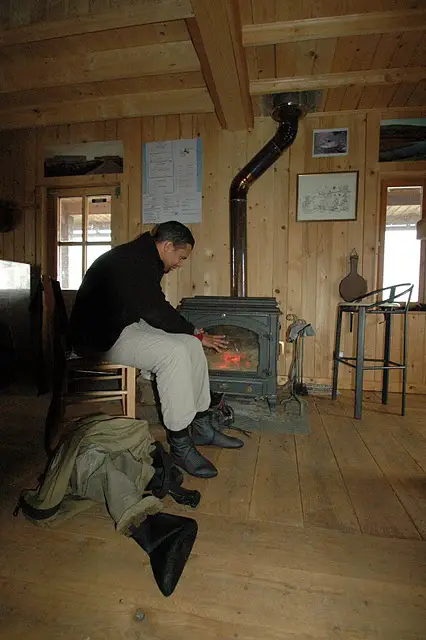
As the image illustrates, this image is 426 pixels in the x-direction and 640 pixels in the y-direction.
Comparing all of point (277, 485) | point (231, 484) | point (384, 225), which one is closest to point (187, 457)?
point (231, 484)

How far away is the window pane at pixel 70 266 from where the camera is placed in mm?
3105

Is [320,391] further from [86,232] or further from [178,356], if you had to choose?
[86,232]

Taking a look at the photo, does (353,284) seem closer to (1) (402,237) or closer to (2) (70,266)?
(1) (402,237)

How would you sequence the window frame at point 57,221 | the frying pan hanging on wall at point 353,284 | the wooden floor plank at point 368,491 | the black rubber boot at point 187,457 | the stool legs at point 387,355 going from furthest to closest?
the window frame at point 57,221
the frying pan hanging on wall at point 353,284
the stool legs at point 387,355
the black rubber boot at point 187,457
the wooden floor plank at point 368,491

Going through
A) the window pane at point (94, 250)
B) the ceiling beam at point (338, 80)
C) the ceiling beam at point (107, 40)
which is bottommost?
the window pane at point (94, 250)

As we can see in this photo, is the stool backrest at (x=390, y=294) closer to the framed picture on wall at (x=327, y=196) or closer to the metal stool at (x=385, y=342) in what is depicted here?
the metal stool at (x=385, y=342)

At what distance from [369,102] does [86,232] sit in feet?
8.37

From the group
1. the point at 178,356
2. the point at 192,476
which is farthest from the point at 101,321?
the point at 192,476

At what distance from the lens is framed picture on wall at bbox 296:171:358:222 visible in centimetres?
260

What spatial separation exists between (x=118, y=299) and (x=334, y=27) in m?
1.95

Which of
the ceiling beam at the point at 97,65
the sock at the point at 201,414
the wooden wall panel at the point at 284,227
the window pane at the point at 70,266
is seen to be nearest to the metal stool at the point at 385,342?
the wooden wall panel at the point at 284,227

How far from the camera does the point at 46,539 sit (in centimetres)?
96

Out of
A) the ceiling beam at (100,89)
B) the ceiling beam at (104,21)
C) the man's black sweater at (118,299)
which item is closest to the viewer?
the man's black sweater at (118,299)

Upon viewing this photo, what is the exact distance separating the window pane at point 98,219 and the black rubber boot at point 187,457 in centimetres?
221
